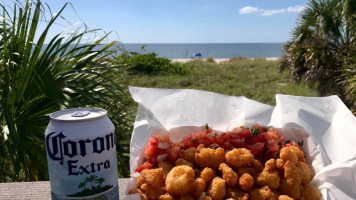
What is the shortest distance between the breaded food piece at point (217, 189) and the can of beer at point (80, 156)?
1.26ft

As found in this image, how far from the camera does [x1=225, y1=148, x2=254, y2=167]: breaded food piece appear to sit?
1376 mm

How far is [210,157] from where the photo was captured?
1408mm

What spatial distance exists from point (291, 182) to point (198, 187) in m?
0.36

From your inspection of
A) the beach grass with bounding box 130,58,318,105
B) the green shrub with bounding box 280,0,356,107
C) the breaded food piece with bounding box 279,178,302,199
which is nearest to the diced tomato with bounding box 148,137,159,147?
the breaded food piece with bounding box 279,178,302,199

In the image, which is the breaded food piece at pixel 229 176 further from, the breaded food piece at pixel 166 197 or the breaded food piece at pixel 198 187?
the breaded food piece at pixel 166 197

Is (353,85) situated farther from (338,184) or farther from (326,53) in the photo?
(338,184)

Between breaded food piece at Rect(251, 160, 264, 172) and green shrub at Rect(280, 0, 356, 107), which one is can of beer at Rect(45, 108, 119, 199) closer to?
breaded food piece at Rect(251, 160, 264, 172)

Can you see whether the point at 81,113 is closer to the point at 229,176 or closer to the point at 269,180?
the point at 229,176

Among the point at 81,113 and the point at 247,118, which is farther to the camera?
the point at 247,118

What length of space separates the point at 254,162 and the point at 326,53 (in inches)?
250

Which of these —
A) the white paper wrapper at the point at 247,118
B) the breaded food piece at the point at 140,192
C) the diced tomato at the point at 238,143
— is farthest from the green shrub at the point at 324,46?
the breaded food piece at the point at 140,192

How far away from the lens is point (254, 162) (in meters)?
1.43

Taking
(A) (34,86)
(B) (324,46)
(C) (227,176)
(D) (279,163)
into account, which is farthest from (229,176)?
(B) (324,46)

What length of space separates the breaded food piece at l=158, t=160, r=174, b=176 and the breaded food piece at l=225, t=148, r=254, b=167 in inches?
9.6
